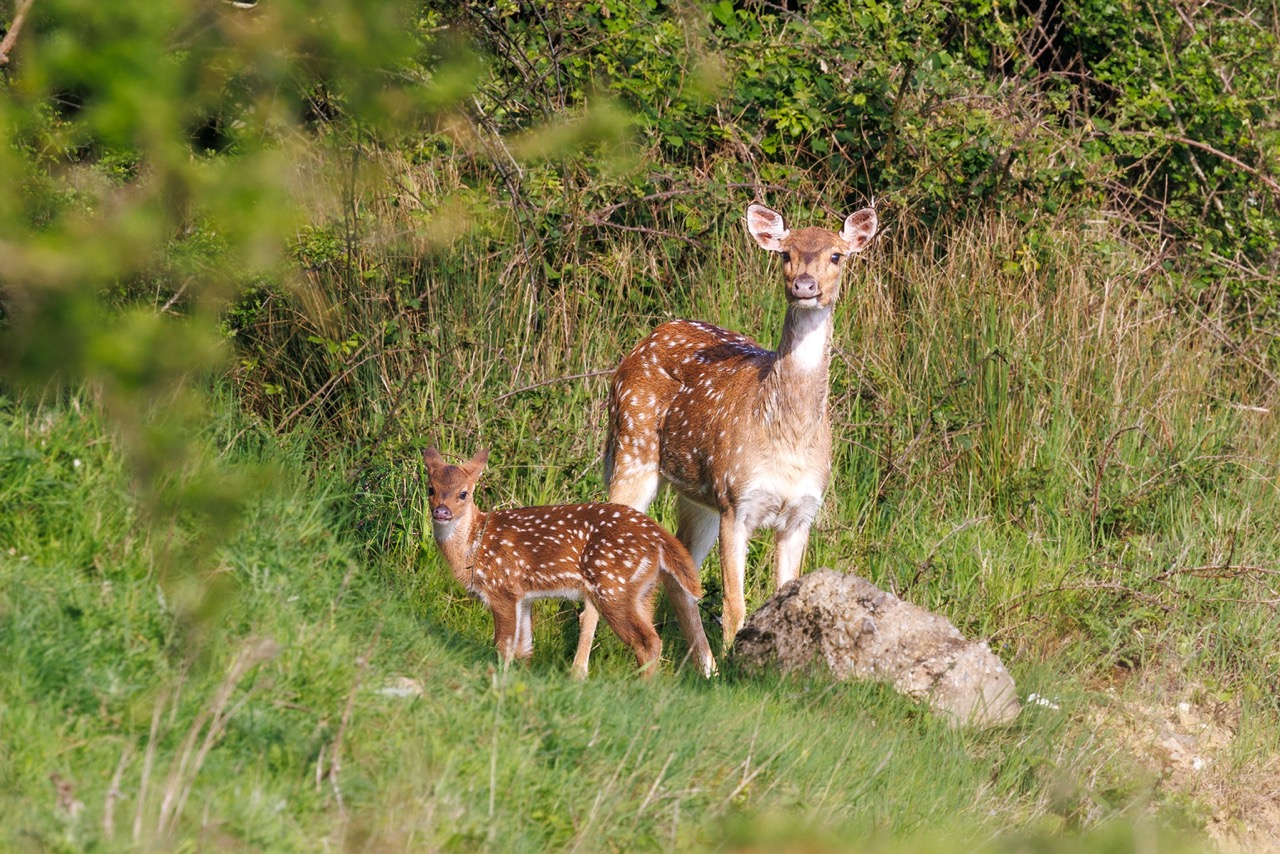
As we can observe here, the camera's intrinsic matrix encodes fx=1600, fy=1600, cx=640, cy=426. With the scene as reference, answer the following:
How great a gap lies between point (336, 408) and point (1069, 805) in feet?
16.1

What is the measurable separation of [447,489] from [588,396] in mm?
2292

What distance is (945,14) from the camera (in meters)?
11.8

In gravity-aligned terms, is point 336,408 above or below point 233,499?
below

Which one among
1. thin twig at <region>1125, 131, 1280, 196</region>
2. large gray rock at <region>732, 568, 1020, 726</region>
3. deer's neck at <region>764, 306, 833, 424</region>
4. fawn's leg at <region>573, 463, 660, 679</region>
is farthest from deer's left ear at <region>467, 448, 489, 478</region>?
thin twig at <region>1125, 131, 1280, 196</region>

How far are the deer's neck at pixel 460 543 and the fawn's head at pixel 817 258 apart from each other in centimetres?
190

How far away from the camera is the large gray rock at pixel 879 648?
22.9 feet

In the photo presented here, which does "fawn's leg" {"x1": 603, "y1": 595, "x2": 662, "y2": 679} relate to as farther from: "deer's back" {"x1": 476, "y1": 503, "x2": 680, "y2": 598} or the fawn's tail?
the fawn's tail

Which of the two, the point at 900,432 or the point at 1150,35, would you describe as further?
the point at 1150,35

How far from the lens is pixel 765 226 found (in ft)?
27.8

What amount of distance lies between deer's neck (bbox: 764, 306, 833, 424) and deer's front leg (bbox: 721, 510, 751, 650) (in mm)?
609

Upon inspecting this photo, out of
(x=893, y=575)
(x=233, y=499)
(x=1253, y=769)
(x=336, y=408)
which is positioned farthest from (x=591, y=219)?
(x=233, y=499)

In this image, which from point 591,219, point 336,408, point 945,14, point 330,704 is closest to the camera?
point 330,704

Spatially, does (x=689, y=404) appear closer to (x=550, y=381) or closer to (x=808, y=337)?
(x=550, y=381)

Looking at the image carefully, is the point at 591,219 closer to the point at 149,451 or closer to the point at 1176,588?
the point at 1176,588
